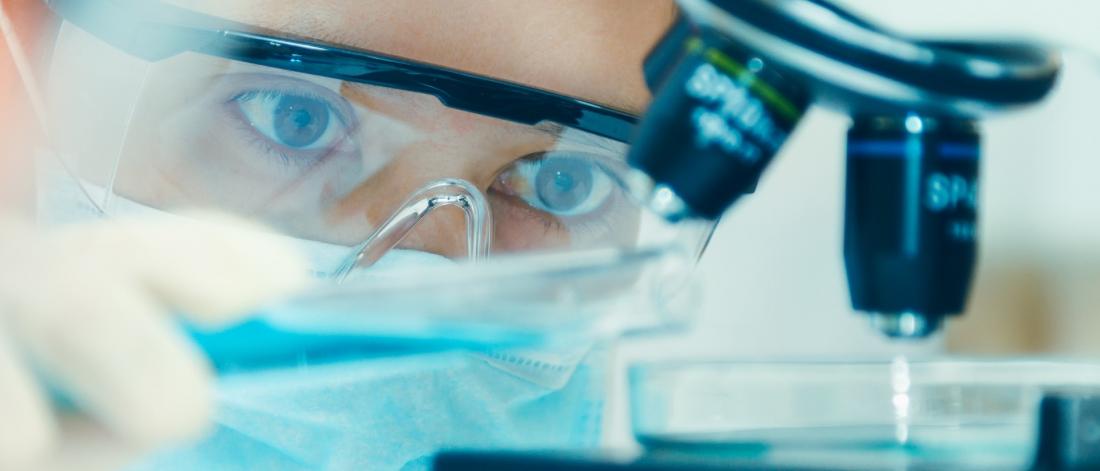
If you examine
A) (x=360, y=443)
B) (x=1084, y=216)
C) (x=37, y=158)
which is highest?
(x=37, y=158)

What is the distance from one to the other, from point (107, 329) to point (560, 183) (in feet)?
2.72

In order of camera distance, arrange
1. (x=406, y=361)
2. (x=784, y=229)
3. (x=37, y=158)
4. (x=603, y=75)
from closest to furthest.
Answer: (x=406, y=361), (x=37, y=158), (x=603, y=75), (x=784, y=229)

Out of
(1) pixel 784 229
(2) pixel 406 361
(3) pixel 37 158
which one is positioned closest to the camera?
(2) pixel 406 361

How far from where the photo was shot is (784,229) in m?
1.84

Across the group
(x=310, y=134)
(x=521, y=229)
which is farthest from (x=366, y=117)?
(x=521, y=229)

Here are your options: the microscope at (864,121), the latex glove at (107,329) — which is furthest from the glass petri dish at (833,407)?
the latex glove at (107,329)

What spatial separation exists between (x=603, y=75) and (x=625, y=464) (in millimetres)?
605

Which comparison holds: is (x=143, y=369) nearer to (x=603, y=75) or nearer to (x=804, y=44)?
(x=804, y=44)

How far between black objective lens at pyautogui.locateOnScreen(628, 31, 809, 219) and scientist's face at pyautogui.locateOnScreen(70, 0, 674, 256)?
495 millimetres

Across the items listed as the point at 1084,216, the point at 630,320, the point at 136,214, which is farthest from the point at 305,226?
the point at 1084,216

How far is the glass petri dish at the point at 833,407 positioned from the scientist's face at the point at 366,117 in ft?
1.52

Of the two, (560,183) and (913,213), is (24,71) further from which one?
(913,213)

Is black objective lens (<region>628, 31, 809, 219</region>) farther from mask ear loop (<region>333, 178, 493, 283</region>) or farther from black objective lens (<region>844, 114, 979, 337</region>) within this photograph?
mask ear loop (<region>333, 178, 493, 283</region>)

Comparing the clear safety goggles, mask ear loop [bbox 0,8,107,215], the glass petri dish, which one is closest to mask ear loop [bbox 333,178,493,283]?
the clear safety goggles
